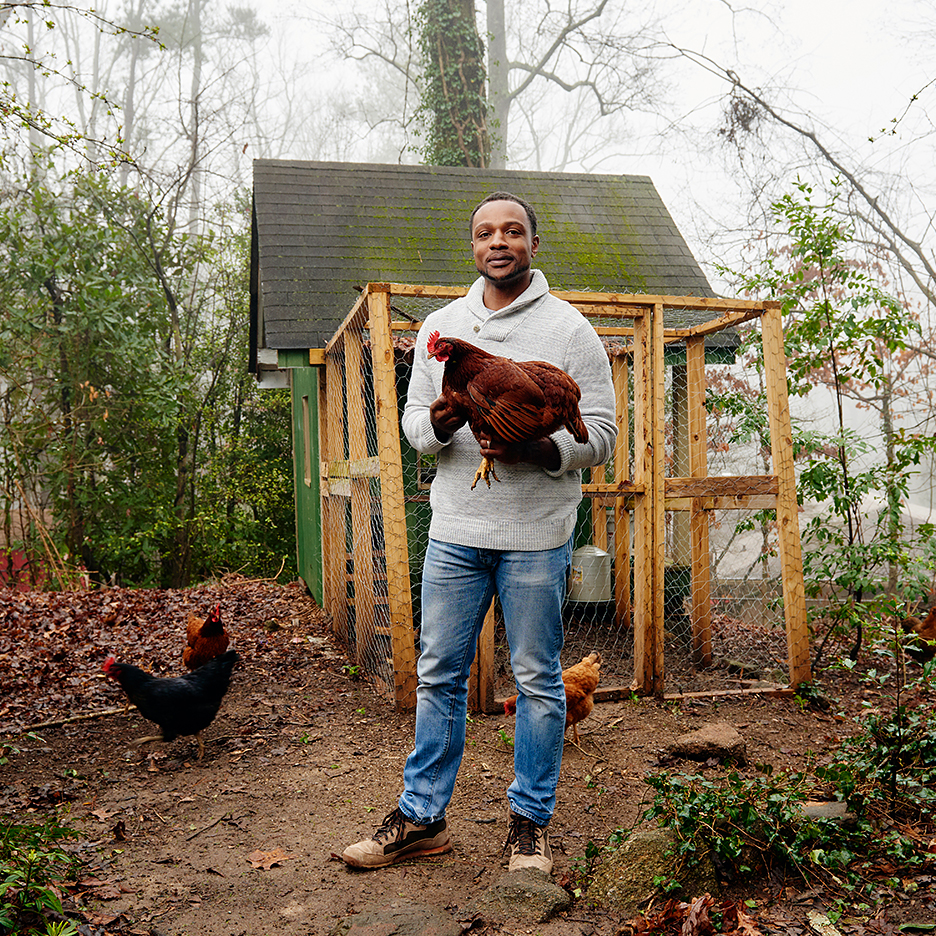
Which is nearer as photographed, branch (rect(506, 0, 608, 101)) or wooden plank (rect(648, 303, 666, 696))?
wooden plank (rect(648, 303, 666, 696))

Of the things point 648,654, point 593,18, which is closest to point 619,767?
point 648,654

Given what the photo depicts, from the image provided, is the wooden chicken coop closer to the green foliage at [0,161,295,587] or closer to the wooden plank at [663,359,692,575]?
the wooden plank at [663,359,692,575]

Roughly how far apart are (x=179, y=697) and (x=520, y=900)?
2.01m

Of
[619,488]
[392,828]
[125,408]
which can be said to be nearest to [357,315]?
[619,488]

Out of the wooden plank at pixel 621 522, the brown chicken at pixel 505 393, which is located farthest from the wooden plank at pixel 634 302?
the brown chicken at pixel 505 393

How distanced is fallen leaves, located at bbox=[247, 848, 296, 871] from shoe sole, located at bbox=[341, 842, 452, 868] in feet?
0.72

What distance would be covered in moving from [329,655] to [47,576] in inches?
206

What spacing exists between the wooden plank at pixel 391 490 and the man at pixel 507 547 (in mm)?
1353

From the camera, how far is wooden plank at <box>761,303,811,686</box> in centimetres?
451

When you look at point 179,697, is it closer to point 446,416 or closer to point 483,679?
point 483,679

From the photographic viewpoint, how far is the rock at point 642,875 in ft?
7.18

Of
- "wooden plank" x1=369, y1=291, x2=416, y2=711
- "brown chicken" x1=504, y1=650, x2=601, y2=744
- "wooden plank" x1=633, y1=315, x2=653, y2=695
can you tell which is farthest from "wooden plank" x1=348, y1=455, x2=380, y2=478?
"wooden plank" x1=633, y1=315, x2=653, y2=695

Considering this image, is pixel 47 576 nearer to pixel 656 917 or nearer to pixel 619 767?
pixel 619 767

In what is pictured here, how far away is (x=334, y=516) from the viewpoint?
591cm
